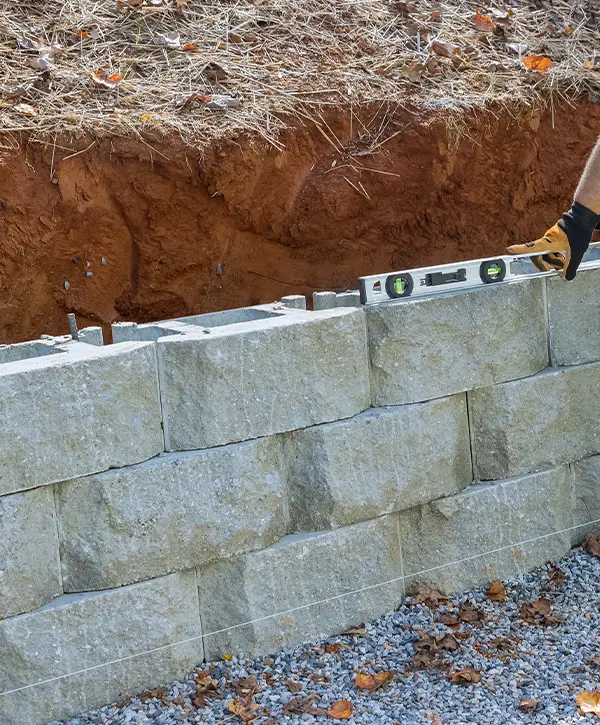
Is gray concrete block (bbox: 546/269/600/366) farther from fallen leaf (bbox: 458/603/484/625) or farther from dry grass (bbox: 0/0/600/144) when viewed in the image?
dry grass (bbox: 0/0/600/144)

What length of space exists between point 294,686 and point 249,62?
11.5ft

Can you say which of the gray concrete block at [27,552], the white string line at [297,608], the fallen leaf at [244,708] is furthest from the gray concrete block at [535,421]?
the gray concrete block at [27,552]

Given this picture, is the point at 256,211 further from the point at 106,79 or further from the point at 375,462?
the point at 375,462

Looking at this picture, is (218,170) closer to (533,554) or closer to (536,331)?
(536,331)

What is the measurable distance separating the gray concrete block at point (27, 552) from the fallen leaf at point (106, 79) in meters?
2.51

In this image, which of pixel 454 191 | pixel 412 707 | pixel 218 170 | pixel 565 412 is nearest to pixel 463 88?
pixel 454 191

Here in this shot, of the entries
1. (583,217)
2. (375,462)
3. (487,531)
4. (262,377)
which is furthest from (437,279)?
(487,531)

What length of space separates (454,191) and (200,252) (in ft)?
5.27

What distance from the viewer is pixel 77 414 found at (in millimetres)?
3154

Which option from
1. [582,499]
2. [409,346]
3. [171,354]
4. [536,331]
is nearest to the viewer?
[171,354]

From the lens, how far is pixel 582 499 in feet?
14.8

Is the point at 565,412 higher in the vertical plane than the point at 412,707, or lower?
higher

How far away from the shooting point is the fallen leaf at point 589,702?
3.32 meters

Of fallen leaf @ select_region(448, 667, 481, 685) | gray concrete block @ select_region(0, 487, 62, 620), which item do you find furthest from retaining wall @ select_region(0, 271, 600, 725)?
fallen leaf @ select_region(448, 667, 481, 685)
